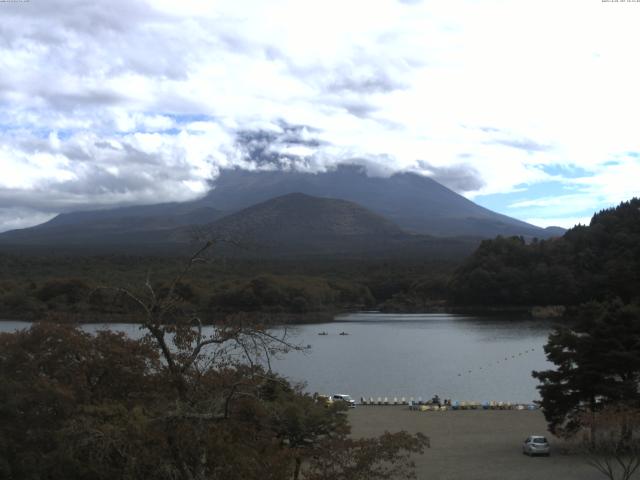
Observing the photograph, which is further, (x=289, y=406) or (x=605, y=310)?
(x=605, y=310)

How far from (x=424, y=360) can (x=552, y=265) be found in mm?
39392

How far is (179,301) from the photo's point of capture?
6488 mm

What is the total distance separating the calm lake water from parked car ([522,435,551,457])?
7170 millimetres

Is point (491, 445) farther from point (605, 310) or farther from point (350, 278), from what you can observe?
point (350, 278)

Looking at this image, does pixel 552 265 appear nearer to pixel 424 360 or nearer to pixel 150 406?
pixel 424 360

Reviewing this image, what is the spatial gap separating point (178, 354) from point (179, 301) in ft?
2.48

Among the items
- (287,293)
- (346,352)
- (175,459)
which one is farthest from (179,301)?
(287,293)

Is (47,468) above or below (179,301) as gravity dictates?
below

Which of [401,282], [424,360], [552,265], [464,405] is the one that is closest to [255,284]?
[401,282]

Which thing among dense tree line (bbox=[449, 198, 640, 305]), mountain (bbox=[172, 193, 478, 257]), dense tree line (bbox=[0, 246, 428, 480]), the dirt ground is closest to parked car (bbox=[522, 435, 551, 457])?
the dirt ground

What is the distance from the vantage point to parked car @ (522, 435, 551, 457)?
16312 mm

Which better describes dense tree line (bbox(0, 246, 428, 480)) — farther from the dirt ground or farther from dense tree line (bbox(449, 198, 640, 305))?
dense tree line (bbox(449, 198, 640, 305))

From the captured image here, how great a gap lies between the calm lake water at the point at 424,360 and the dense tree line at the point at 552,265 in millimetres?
12411

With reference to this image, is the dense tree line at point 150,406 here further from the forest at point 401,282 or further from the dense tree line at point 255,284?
the forest at point 401,282
